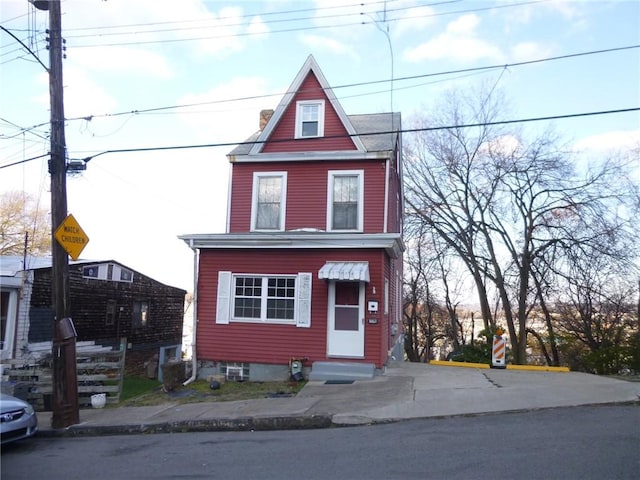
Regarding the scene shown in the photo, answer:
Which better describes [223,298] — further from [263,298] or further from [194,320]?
[263,298]

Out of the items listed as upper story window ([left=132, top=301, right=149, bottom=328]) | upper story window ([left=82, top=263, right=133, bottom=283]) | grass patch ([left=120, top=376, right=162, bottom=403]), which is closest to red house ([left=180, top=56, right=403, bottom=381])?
grass patch ([left=120, top=376, right=162, bottom=403])

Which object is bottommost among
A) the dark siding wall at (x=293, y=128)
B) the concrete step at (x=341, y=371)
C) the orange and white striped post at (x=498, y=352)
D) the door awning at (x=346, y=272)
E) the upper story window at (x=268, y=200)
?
the concrete step at (x=341, y=371)

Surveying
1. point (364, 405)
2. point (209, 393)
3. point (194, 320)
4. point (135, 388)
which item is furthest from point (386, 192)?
point (135, 388)

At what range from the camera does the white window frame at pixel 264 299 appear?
13.1 metres

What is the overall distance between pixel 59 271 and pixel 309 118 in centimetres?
845

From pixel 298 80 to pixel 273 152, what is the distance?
7.73 ft

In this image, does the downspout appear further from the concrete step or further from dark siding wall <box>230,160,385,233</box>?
the concrete step

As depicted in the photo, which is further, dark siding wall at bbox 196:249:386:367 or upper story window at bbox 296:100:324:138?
upper story window at bbox 296:100:324:138

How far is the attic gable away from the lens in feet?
48.7

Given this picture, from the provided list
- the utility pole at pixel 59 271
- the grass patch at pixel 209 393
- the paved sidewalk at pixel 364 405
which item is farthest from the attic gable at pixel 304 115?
the paved sidewalk at pixel 364 405

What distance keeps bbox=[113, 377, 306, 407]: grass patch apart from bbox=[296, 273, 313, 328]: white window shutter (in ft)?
5.24

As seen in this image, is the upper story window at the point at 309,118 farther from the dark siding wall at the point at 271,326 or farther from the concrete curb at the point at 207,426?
the concrete curb at the point at 207,426

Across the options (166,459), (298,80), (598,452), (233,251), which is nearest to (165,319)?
(233,251)

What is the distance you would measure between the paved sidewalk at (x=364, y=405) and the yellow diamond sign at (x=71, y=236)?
3442mm
